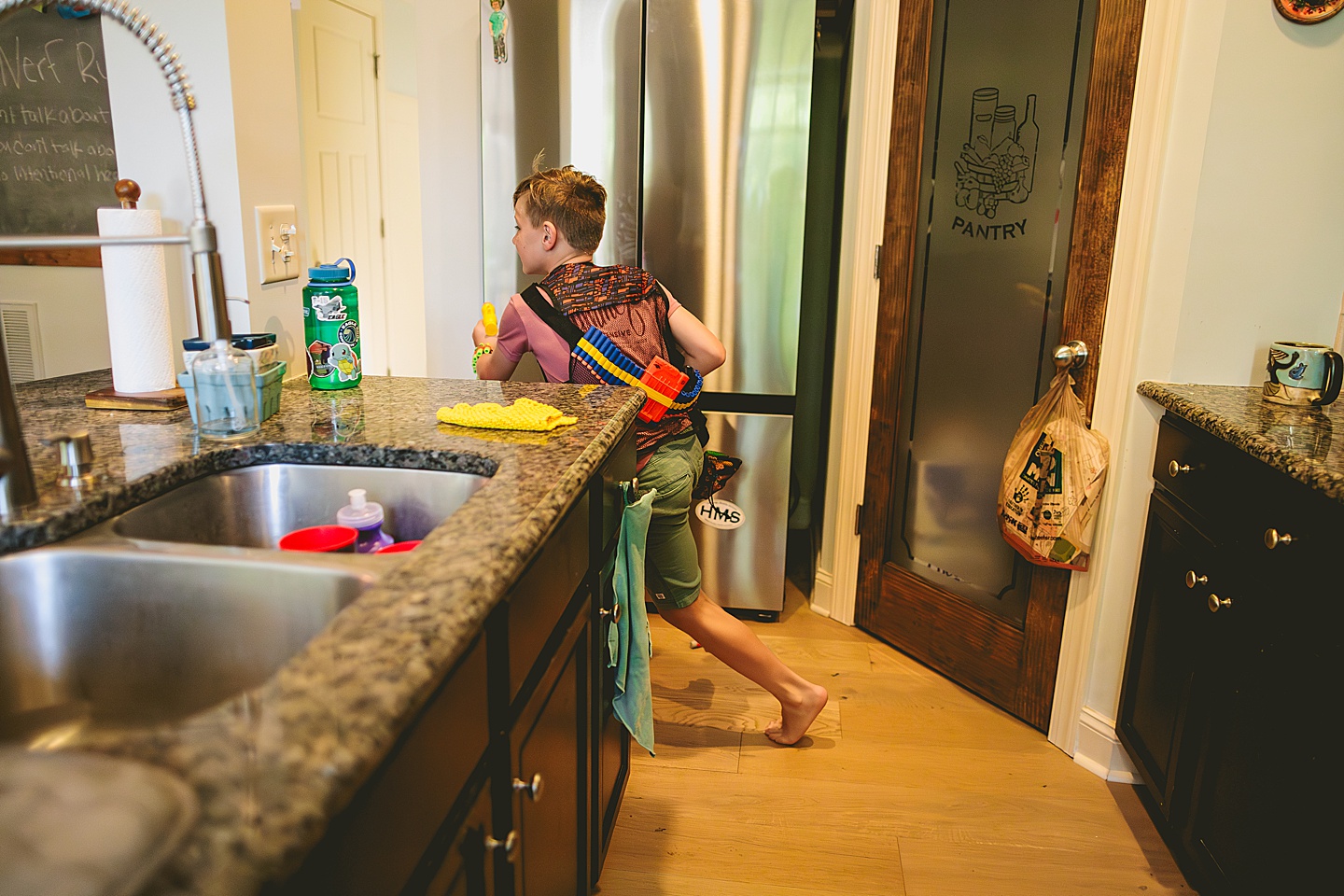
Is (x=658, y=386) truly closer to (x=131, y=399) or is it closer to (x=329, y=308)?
(x=329, y=308)

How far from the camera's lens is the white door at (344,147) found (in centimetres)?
374

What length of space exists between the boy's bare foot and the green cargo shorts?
1.39 feet

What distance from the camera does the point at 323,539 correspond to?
1.12 m

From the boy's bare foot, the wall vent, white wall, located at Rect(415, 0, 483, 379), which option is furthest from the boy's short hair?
the wall vent

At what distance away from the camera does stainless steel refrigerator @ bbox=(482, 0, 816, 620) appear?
261cm

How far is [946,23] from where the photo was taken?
2357 mm

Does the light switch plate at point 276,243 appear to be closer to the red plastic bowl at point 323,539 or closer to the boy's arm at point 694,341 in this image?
the red plastic bowl at point 323,539

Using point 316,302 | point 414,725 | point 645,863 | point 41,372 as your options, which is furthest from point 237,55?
point 41,372

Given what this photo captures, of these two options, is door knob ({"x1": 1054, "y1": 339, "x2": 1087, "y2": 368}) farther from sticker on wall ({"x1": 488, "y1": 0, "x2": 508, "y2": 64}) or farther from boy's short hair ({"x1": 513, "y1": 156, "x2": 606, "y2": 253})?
sticker on wall ({"x1": 488, "y1": 0, "x2": 508, "y2": 64})

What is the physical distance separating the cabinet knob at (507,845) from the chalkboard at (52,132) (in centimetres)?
243

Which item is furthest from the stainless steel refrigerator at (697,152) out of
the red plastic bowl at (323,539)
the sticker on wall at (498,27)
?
the red plastic bowl at (323,539)

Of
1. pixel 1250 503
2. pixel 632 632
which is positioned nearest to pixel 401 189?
pixel 632 632

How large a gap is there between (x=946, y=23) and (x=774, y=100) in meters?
0.50

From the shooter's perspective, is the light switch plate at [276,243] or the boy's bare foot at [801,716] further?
the boy's bare foot at [801,716]
